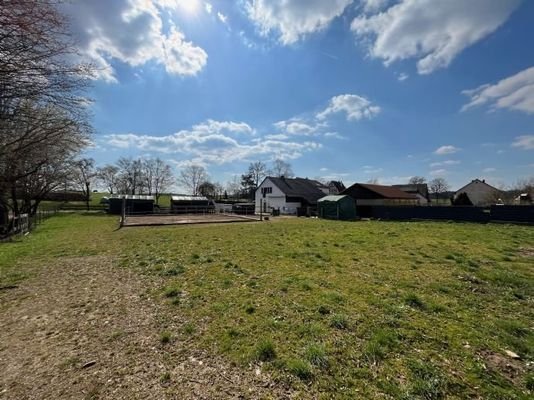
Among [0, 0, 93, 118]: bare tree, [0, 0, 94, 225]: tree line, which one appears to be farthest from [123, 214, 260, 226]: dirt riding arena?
[0, 0, 93, 118]: bare tree

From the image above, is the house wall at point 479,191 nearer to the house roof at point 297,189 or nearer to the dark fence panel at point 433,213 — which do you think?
the house roof at point 297,189

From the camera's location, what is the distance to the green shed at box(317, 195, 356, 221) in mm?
29737

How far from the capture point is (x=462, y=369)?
2.97m

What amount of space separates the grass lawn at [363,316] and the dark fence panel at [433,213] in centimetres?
1696

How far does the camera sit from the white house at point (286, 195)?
41312 millimetres

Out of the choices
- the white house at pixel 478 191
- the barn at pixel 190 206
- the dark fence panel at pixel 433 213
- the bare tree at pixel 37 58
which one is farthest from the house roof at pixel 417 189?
the bare tree at pixel 37 58

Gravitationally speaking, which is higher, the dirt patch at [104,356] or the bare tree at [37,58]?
the bare tree at [37,58]

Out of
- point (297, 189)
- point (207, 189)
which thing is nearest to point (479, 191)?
point (297, 189)

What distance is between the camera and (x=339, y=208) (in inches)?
1171

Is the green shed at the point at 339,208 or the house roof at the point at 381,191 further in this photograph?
the house roof at the point at 381,191

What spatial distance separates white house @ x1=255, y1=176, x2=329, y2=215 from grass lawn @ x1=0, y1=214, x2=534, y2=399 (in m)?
32.2

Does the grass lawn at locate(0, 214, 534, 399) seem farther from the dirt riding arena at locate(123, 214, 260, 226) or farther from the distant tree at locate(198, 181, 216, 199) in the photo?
the distant tree at locate(198, 181, 216, 199)

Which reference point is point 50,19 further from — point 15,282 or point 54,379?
point 15,282

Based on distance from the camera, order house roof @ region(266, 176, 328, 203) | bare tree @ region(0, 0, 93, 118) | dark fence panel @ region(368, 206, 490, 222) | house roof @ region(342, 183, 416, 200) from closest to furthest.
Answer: bare tree @ region(0, 0, 93, 118) → dark fence panel @ region(368, 206, 490, 222) → house roof @ region(342, 183, 416, 200) → house roof @ region(266, 176, 328, 203)
